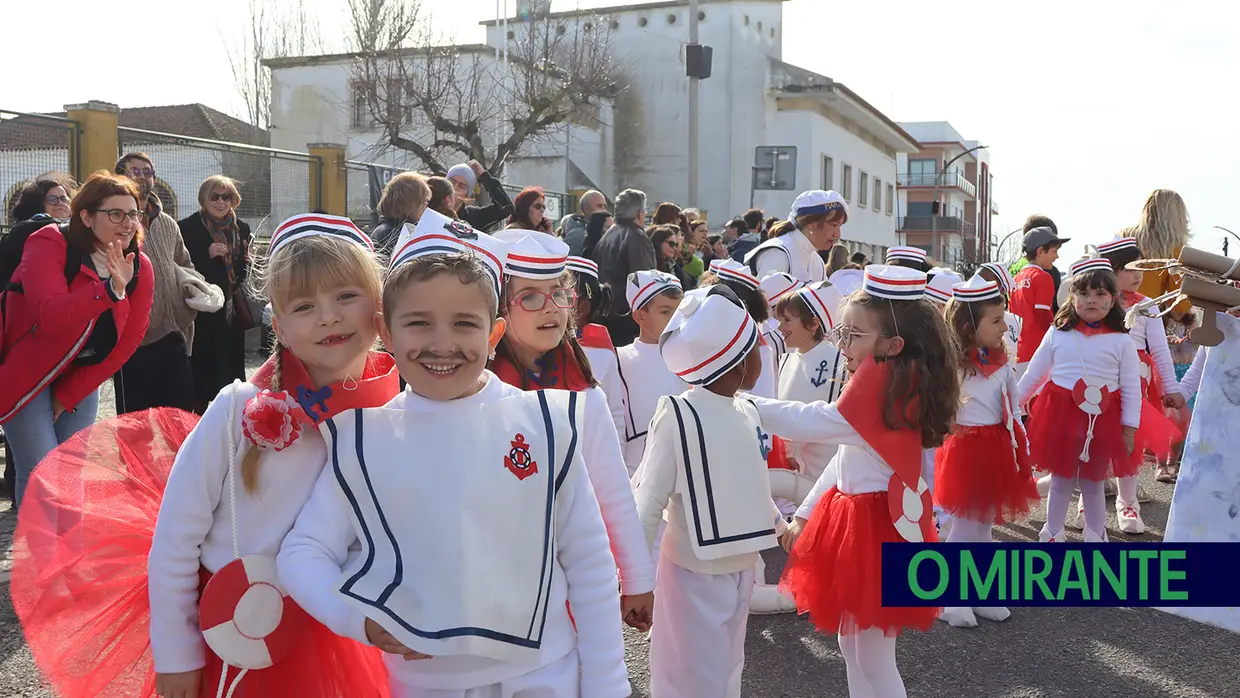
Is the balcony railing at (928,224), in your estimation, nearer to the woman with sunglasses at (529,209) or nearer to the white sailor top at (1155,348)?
the white sailor top at (1155,348)

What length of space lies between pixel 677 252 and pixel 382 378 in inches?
258

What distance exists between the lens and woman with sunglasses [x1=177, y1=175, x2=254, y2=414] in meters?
6.10

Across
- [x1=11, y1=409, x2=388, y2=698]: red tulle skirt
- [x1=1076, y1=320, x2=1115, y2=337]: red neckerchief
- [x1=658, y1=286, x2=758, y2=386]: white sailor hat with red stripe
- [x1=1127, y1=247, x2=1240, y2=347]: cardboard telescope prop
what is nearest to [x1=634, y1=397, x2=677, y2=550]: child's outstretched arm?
[x1=658, y1=286, x2=758, y2=386]: white sailor hat with red stripe

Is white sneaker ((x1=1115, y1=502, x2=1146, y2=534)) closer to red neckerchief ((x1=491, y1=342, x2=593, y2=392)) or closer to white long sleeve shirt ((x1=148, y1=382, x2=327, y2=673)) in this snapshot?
red neckerchief ((x1=491, y1=342, x2=593, y2=392))

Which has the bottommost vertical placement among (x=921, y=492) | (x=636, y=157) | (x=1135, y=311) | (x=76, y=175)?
(x=921, y=492)

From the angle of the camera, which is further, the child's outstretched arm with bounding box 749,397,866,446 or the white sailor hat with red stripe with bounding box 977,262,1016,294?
the white sailor hat with red stripe with bounding box 977,262,1016,294

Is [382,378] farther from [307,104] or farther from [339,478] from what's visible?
[307,104]

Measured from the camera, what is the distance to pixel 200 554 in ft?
6.96

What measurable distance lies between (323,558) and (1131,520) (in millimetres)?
5437

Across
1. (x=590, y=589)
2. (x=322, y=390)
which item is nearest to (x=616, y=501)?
(x=590, y=589)

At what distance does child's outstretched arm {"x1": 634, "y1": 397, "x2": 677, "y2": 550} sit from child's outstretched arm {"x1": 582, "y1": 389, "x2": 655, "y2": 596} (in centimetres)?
56

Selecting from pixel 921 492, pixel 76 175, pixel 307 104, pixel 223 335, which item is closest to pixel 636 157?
pixel 307 104

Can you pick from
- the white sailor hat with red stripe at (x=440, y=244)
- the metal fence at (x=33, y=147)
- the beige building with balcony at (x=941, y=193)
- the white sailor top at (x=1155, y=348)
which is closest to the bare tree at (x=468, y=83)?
the metal fence at (x=33, y=147)

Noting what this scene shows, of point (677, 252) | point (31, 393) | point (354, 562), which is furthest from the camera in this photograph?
point (677, 252)
